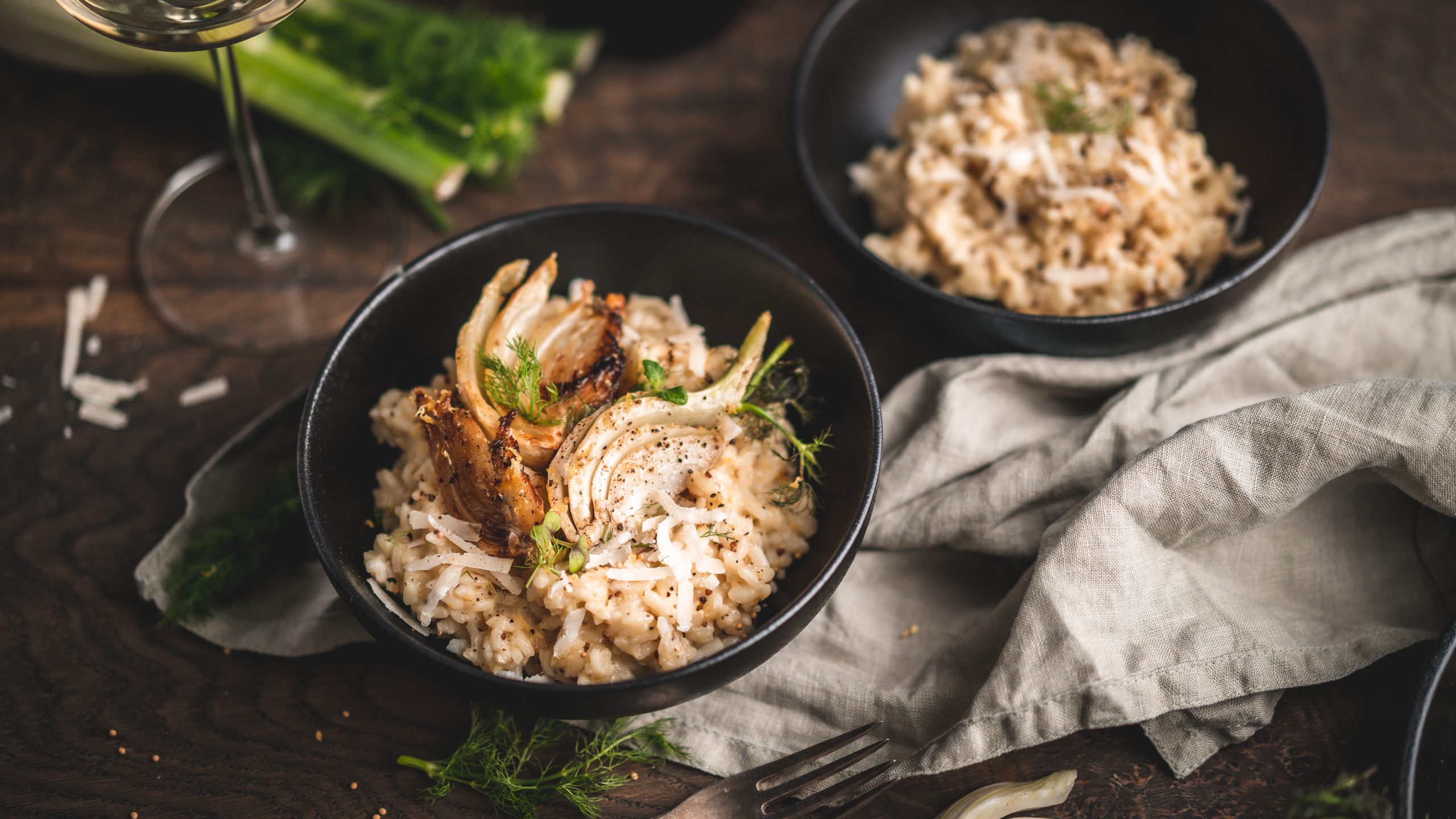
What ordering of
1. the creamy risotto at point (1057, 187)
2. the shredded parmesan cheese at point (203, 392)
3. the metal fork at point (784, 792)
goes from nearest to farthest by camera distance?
the metal fork at point (784, 792) < the creamy risotto at point (1057, 187) < the shredded parmesan cheese at point (203, 392)

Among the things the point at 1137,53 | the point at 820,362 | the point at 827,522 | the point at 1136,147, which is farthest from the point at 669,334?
the point at 1137,53

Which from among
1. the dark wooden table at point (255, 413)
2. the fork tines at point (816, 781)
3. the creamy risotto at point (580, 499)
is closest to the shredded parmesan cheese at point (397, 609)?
the creamy risotto at point (580, 499)

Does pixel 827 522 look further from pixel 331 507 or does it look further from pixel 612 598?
pixel 331 507

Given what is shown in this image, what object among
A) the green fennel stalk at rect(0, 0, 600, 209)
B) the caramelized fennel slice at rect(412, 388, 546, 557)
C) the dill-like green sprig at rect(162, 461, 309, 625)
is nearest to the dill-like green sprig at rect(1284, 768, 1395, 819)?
the caramelized fennel slice at rect(412, 388, 546, 557)

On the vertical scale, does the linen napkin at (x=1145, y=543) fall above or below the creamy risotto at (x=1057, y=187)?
below

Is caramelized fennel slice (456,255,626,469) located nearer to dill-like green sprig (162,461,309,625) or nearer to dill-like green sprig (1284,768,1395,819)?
dill-like green sprig (162,461,309,625)

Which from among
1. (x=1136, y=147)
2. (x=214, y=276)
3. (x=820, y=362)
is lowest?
(x=214, y=276)

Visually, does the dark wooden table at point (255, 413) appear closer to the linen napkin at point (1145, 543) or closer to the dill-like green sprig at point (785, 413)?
the linen napkin at point (1145, 543)
